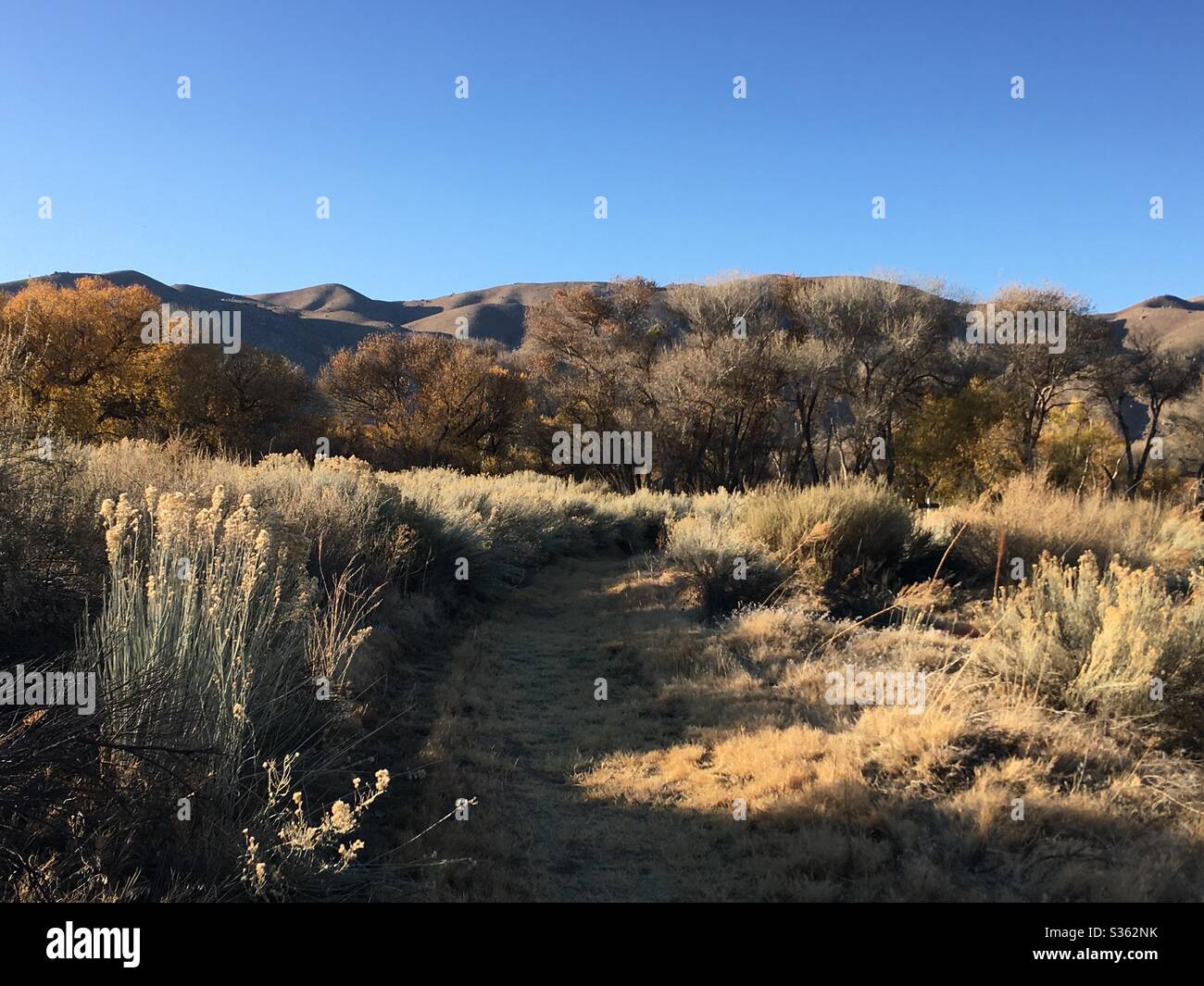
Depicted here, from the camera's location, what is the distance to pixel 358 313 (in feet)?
367

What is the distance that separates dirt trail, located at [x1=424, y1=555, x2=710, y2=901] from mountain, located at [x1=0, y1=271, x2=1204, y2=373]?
36623 mm

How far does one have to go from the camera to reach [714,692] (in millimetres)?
5992

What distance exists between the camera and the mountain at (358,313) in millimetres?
70312

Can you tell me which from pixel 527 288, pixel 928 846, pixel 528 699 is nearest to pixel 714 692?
pixel 528 699

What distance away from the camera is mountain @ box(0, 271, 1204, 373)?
7031 cm

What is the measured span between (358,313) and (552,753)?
117 meters

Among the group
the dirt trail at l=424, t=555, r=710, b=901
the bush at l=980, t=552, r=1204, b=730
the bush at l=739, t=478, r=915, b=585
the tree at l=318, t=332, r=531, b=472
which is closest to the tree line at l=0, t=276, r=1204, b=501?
the tree at l=318, t=332, r=531, b=472

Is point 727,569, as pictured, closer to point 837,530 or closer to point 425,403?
point 837,530

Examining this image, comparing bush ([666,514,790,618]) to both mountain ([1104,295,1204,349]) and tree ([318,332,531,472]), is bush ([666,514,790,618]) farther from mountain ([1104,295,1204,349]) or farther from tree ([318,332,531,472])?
mountain ([1104,295,1204,349])

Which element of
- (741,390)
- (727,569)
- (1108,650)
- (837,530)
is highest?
(741,390)

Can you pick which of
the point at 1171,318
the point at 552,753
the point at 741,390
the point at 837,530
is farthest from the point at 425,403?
the point at 1171,318
